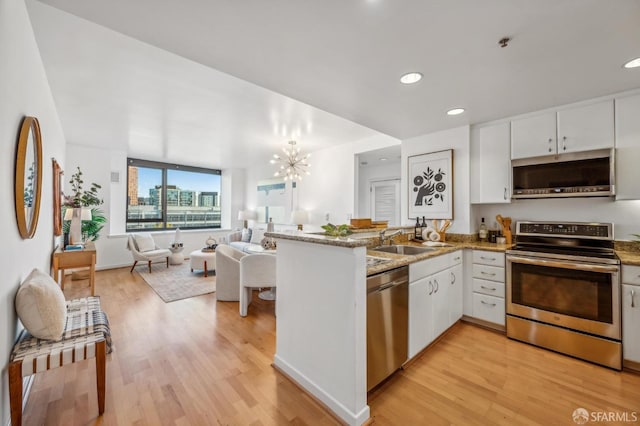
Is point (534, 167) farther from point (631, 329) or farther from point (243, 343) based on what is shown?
point (243, 343)

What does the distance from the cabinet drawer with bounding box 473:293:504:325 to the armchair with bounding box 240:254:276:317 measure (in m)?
2.43

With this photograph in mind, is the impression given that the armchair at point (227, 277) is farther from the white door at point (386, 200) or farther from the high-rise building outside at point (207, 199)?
the high-rise building outside at point (207, 199)

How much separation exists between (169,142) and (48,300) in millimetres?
4209

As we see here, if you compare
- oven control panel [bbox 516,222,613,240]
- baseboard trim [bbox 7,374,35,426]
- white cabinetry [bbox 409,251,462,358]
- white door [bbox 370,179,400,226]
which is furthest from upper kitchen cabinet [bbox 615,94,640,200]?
baseboard trim [bbox 7,374,35,426]

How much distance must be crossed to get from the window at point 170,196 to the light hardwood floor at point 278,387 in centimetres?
492

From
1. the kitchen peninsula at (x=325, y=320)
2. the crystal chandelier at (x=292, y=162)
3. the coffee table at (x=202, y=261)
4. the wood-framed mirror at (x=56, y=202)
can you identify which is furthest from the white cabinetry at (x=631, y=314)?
the wood-framed mirror at (x=56, y=202)

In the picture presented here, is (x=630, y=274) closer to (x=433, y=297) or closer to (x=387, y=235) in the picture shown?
(x=433, y=297)

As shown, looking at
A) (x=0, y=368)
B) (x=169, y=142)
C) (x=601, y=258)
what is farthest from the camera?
(x=169, y=142)

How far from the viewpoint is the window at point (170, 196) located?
21.9 feet

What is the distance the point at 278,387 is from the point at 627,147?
371 centimetres

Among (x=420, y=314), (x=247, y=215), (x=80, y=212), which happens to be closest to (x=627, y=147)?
(x=420, y=314)

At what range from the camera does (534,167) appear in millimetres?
2855

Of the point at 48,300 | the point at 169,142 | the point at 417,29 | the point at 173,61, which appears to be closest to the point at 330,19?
the point at 417,29

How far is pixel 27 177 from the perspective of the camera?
1857 millimetres
